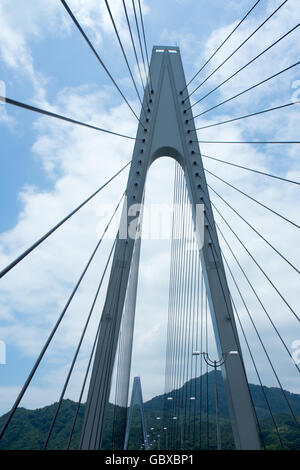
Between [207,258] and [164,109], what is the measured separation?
5.17 meters

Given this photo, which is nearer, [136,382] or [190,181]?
[190,181]

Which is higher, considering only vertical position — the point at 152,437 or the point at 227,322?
the point at 152,437

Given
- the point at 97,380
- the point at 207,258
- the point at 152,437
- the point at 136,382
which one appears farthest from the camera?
the point at 152,437

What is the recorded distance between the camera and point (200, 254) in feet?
35.4

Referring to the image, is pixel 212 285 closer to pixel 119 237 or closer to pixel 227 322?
pixel 227 322

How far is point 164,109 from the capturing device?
13000 mm

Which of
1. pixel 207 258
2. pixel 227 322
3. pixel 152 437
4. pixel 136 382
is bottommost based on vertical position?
pixel 227 322

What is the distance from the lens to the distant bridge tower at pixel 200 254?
850cm

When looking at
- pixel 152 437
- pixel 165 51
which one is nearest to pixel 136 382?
pixel 152 437

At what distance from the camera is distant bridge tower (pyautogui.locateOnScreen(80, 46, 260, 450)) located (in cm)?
850

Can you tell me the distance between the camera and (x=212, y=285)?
33.4 ft
